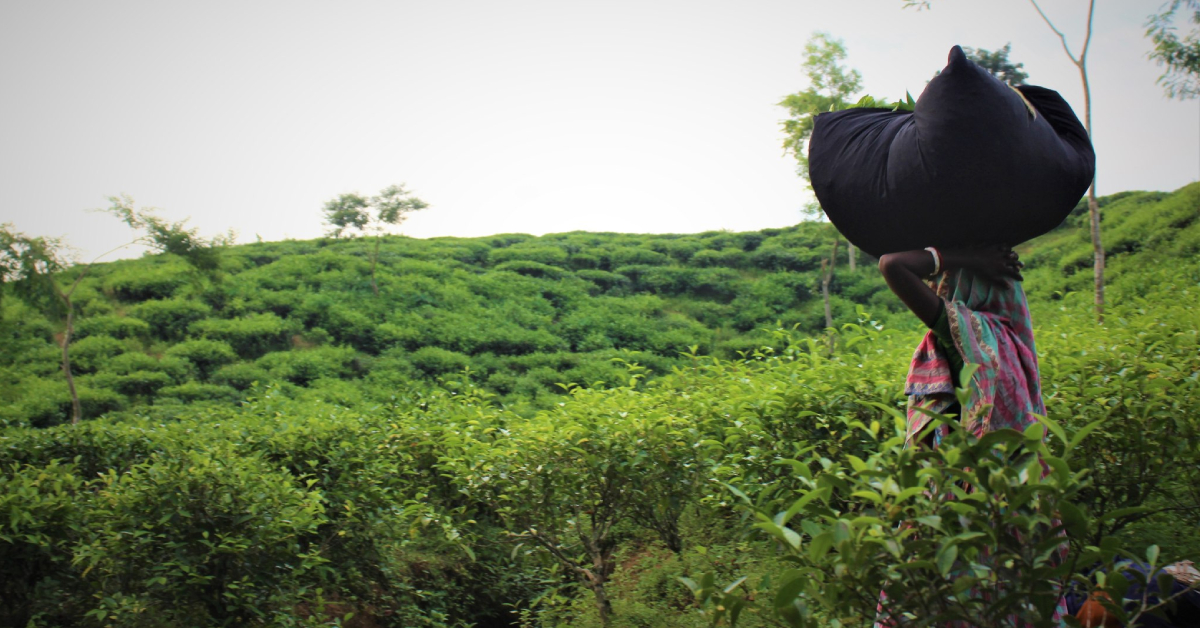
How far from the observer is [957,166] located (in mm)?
1760

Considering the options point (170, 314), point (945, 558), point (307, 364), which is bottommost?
point (307, 364)

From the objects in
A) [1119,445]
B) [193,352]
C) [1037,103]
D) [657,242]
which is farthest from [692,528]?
[657,242]

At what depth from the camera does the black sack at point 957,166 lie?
1.75m

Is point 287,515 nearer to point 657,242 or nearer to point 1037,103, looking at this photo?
point 1037,103

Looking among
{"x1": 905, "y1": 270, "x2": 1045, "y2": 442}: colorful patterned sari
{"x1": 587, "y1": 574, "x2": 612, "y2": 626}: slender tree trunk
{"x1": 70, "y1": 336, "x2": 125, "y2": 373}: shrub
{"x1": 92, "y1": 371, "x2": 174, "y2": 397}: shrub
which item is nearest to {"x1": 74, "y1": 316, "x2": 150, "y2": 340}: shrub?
{"x1": 70, "y1": 336, "x2": 125, "y2": 373}: shrub

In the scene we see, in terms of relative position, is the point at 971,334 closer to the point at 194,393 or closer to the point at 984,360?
the point at 984,360

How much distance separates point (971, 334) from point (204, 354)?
1193 cm

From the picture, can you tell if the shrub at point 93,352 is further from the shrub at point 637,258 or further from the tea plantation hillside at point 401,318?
the shrub at point 637,258

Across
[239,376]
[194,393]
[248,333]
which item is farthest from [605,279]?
[194,393]

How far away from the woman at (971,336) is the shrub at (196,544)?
9.27 ft

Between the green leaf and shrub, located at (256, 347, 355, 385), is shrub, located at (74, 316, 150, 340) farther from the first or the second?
the green leaf

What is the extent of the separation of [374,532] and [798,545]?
3.26 m

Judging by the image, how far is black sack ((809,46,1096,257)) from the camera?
1749mm

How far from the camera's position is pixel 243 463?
3.71 m
